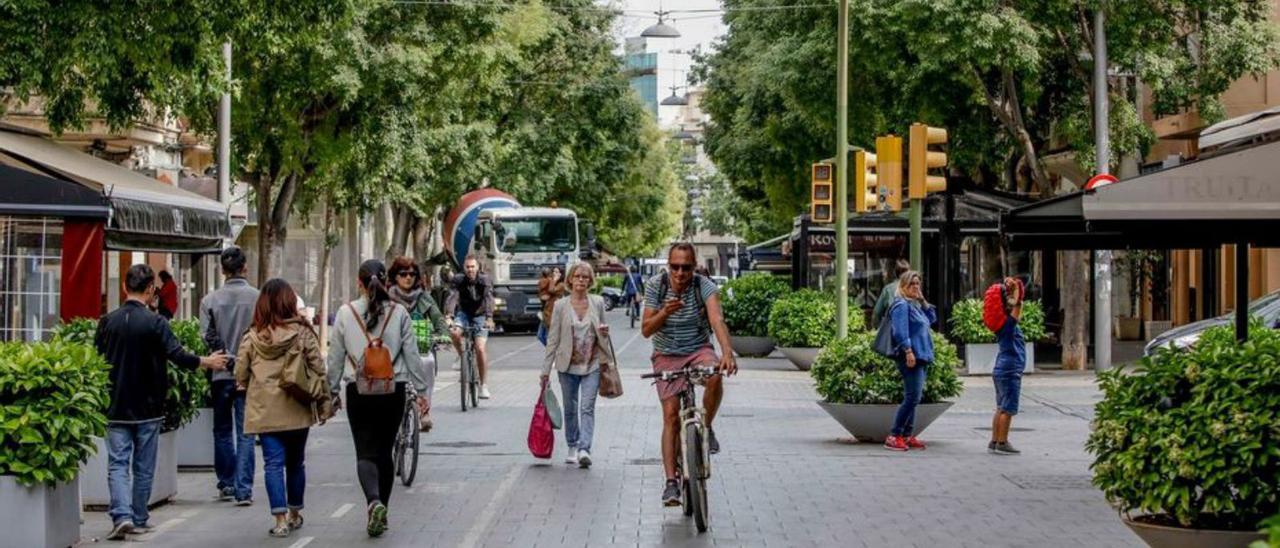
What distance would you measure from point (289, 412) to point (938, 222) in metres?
19.7

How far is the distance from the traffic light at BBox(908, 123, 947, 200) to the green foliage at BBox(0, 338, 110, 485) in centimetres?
963

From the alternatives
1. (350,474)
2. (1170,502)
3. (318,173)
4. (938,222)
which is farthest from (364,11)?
(1170,502)

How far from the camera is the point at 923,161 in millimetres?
17984

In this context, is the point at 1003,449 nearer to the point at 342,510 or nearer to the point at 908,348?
the point at 908,348

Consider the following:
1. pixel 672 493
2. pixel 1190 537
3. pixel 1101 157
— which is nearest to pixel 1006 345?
pixel 672 493

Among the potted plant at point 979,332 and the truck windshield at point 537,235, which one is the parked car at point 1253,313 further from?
the truck windshield at point 537,235

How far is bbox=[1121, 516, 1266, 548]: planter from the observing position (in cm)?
870

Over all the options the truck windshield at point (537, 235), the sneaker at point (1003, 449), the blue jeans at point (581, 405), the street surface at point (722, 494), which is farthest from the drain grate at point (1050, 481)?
the truck windshield at point (537, 235)

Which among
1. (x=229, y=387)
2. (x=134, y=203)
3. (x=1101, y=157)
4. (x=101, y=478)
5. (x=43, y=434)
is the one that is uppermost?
(x=1101, y=157)

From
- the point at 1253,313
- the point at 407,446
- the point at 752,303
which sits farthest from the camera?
the point at 752,303

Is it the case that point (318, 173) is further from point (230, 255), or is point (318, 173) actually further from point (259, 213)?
point (230, 255)

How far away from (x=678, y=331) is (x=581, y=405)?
3.46m

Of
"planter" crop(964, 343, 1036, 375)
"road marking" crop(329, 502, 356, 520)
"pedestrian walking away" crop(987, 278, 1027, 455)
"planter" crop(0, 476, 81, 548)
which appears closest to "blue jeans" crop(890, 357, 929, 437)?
"pedestrian walking away" crop(987, 278, 1027, 455)

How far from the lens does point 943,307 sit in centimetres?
2892
